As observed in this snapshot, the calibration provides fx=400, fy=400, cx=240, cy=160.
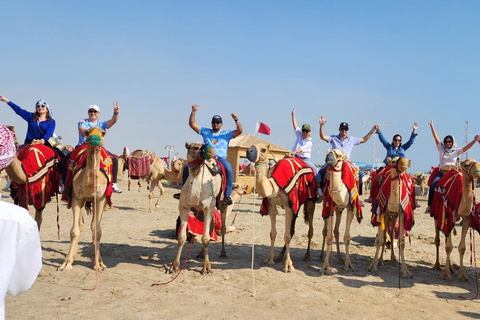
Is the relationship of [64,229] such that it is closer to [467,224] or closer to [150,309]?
[150,309]

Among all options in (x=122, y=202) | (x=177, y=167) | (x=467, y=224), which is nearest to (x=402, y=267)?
(x=467, y=224)

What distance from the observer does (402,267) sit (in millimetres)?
7828

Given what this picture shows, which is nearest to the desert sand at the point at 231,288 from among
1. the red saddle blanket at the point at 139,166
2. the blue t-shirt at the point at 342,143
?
the blue t-shirt at the point at 342,143

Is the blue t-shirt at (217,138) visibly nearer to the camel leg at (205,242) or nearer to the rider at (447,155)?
A: the camel leg at (205,242)

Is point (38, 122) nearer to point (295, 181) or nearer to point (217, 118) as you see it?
point (217, 118)

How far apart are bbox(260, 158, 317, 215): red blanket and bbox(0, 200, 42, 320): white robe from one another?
6.38 meters

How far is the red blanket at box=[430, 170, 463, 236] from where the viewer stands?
7.49 m

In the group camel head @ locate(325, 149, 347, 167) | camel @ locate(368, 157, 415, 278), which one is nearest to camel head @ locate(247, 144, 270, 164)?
camel head @ locate(325, 149, 347, 167)

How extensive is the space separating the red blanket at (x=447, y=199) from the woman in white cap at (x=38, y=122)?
7.82 meters

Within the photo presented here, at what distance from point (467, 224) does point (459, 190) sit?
Result: 2.21ft

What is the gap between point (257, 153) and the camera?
23.6ft

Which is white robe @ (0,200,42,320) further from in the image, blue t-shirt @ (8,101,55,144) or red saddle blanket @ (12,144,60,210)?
blue t-shirt @ (8,101,55,144)

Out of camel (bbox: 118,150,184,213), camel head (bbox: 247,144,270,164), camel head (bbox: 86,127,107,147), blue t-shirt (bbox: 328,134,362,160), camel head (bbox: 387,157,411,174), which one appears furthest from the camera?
camel (bbox: 118,150,184,213)

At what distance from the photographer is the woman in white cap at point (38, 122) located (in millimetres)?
7758
